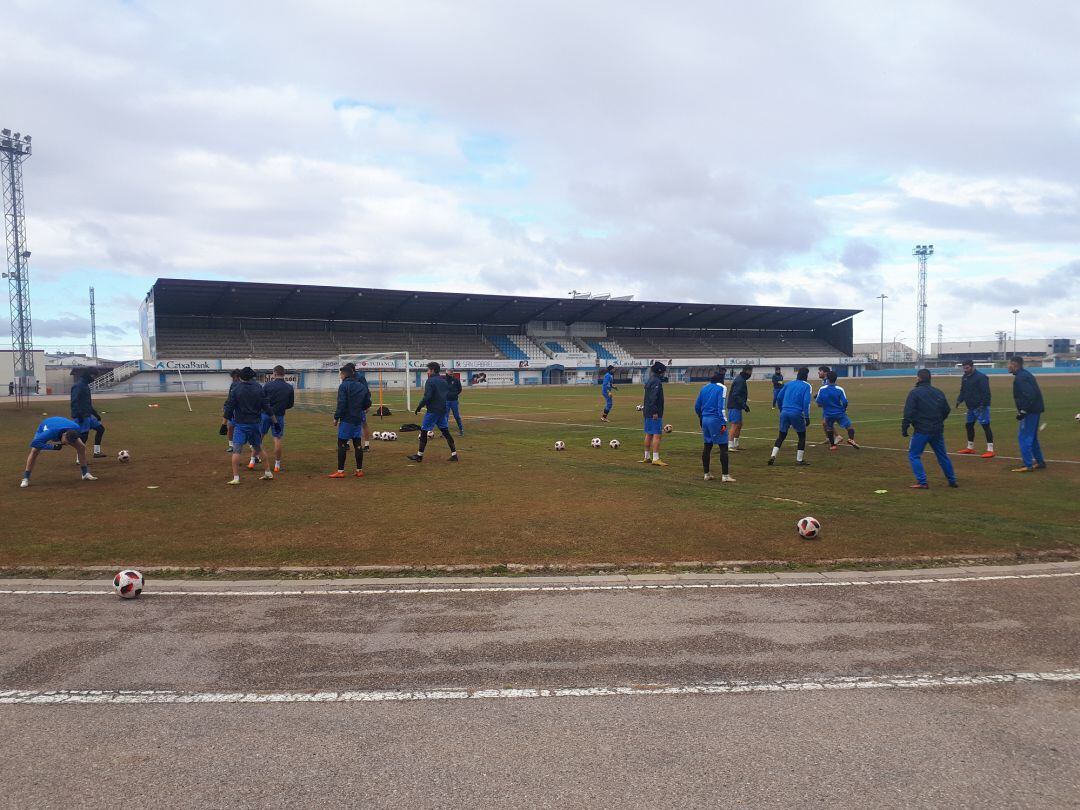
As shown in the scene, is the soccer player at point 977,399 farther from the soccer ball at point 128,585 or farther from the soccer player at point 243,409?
the soccer ball at point 128,585

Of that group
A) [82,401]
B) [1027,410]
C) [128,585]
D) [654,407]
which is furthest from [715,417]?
[82,401]

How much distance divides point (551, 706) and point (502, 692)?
0.36m

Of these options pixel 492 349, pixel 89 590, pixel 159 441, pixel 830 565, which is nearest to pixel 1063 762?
pixel 830 565

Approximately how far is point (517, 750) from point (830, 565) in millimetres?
4658

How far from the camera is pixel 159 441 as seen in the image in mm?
20219

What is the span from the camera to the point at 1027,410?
12984 mm

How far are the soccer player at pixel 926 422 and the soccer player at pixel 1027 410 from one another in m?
2.54

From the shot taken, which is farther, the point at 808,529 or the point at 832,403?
the point at 832,403

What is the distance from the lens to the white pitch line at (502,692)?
4352mm

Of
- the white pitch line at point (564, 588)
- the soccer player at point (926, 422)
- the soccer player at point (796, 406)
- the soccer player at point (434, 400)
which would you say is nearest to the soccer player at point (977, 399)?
the soccer player at point (796, 406)

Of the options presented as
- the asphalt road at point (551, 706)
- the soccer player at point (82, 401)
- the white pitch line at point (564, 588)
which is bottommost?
the asphalt road at point (551, 706)

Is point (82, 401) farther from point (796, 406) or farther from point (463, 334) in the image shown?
point (463, 334)

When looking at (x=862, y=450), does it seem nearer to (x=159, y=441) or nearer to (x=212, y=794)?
(x=212, y=794)

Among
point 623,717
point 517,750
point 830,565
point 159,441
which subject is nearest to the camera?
point 517,750
